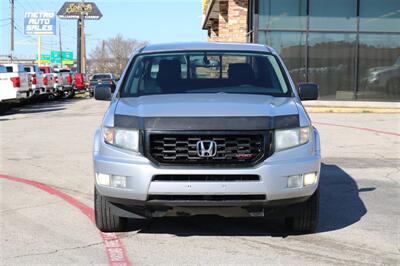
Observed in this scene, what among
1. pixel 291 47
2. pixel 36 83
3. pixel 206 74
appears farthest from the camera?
pixel 36 83

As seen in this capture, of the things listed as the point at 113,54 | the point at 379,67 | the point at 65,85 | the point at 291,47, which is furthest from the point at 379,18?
the point at 113,54

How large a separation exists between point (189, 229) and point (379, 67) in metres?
19.9

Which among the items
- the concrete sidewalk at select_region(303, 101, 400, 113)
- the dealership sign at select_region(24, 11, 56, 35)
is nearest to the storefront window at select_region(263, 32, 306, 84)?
the concrete sidewalk at select_region(303, 101, 400, 113)

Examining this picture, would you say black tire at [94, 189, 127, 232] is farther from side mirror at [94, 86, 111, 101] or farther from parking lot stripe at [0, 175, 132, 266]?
side mirror at [94, 86, 111, 101]

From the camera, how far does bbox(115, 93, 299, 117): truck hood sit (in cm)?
509

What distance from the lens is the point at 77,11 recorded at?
282 ft

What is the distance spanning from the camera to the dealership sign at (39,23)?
7856cm

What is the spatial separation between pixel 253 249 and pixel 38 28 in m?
78.7

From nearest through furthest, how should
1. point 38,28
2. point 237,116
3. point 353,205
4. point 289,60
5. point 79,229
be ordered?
point 237,116, point 79,229, point 353,205, point 289,60, point 38,28

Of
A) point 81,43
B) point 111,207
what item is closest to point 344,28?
point 111,207

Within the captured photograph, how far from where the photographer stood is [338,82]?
23891 millimetres

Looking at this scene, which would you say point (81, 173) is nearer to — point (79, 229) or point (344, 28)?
point (79, 229)

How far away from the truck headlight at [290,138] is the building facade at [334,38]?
18694 mm

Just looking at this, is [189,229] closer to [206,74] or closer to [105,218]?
[105,218]
